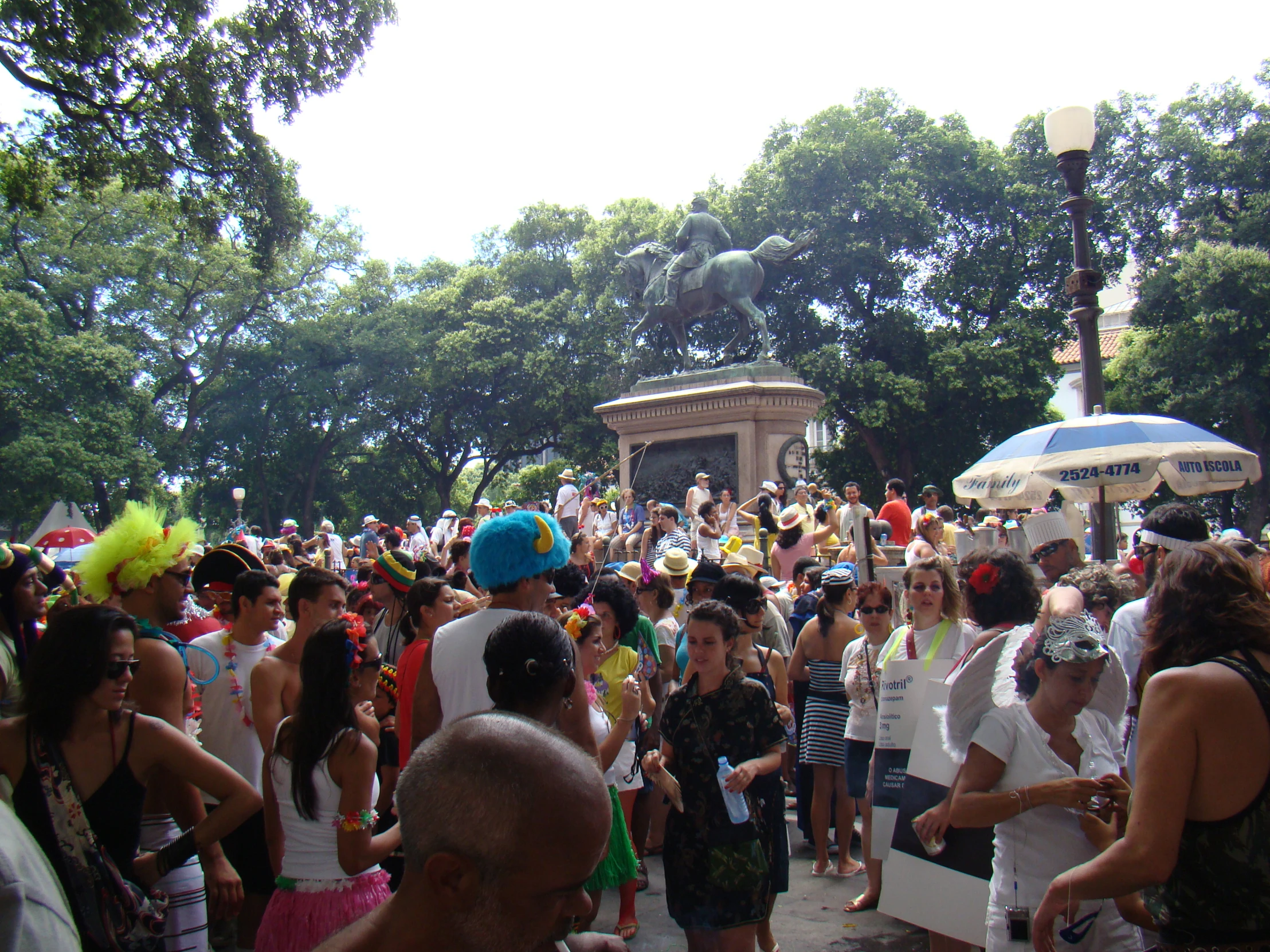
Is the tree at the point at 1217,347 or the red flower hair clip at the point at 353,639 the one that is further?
the tree at the point at 1217,347

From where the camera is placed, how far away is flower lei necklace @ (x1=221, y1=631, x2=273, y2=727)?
419cm

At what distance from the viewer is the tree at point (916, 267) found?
99.2ft

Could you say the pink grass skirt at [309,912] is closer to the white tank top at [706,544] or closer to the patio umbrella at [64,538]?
the white tank top at [706,544]

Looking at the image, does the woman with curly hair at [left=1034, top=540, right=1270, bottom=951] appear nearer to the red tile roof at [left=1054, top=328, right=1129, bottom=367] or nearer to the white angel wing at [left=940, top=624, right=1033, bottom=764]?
the white angel wing at [left=940, top=624, right=1033, bottom=764]

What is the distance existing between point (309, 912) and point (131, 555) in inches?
73.1

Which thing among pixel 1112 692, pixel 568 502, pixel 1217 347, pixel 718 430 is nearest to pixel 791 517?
pixel 568 502

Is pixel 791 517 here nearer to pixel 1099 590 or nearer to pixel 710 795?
pixel 1099 590

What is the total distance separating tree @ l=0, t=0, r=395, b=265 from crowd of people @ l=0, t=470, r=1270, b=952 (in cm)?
822

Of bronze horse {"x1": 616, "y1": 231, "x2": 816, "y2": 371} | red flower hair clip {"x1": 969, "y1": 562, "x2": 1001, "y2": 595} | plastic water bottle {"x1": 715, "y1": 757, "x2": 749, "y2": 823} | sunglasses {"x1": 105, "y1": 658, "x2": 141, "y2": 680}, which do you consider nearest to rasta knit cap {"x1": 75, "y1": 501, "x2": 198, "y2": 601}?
sunglasses {"x1": 105, "y1": 658, "x2": 141, "y2": 680}

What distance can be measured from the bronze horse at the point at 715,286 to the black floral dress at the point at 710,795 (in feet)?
51.3

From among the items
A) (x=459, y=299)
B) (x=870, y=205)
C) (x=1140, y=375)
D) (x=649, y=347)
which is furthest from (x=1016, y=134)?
(x=459, y=299)

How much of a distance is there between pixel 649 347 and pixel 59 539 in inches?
946

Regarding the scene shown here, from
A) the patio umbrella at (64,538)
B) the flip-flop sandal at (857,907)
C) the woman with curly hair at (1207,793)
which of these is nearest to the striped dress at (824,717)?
the flip-flop sandal at (857,907)

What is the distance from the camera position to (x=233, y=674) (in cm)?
424
